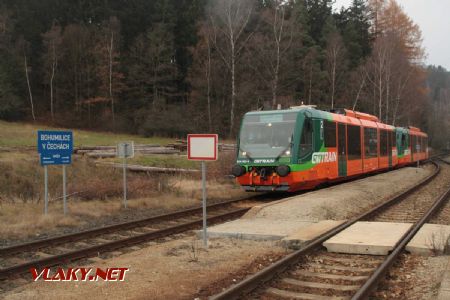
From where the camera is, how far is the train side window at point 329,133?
17.8 metres

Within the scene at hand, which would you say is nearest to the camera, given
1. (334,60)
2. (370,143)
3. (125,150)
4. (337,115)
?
(125,150)

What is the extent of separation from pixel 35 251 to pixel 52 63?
157ft

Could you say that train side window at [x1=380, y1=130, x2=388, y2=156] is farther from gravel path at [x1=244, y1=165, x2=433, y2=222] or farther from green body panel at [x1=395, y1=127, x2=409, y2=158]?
gravel path at [x1=244, y1=165, x2=433, y2=222]

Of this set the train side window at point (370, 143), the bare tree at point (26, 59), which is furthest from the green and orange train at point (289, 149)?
the bare tree at point (26, 59)

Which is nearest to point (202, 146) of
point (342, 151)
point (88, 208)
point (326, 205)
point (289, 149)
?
point (326, 205)

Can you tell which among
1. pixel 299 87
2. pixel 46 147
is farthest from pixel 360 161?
pixel 299 87

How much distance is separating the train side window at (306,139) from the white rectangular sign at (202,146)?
802 cm

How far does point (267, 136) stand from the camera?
1666 centimetres

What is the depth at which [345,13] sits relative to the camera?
7131 centimetres

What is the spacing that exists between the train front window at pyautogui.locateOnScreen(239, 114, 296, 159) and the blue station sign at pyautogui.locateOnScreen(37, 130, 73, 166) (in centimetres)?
581

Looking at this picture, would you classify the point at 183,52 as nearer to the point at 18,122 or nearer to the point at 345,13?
the point at 18,122

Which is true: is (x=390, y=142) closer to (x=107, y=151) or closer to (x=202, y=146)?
(x=107, y=151)

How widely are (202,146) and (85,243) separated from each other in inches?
136

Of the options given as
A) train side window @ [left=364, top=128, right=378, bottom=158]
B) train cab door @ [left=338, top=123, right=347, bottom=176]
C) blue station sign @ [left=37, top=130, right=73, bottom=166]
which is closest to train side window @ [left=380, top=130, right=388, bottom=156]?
train side window @ [left=364, top=128, right=378, bottom=158]
